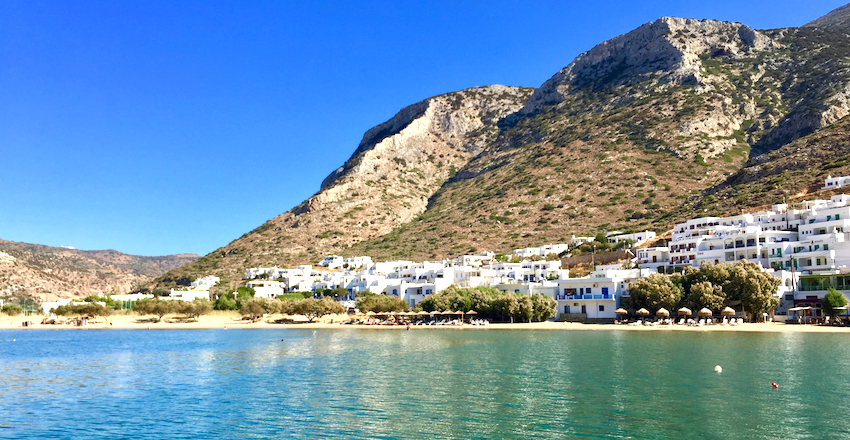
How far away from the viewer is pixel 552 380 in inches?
1319

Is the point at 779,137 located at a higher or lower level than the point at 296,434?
higher

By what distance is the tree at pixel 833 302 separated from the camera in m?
61.9

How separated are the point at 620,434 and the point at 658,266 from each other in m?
66.3

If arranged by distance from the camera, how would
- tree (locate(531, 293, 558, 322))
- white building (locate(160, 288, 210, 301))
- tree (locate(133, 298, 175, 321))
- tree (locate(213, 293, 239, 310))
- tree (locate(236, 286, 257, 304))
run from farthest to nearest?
white building (locate(160, 288, 210, 301)) < tree (locate(236, 286, 257, 304)) < tree (locate(213, 293, 239, 310)) < tree (locate(133, 298, 175, 321)) < tree (locate(531, 293, 558, 322))

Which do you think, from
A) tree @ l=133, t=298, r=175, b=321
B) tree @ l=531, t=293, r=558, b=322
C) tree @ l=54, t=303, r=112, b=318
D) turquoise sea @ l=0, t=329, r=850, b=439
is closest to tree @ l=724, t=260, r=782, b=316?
turquoise sea @ l=0, t=329, r=850, b=439

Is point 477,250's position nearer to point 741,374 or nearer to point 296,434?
point 741,374

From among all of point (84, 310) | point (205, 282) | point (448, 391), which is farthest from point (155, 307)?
point (448, 391)

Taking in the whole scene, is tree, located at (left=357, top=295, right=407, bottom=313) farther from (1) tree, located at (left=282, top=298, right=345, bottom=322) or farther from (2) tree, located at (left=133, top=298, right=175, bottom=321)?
(2) tree, located at (left=133, top=298, right=175, bottom=321)

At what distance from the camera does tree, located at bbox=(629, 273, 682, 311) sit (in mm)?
69281

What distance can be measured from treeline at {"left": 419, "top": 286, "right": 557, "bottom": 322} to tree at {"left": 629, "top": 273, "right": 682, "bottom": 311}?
1060 centimetres

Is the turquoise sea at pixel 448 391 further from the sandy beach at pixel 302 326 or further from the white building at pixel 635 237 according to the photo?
the white building at pixel 635 237

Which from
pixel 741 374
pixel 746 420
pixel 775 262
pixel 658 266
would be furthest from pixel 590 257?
pixel 746 420

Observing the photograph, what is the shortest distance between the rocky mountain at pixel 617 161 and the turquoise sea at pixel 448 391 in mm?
74577

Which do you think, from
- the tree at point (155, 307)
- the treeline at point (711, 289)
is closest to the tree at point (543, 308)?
the treeline at point (711, 289)
